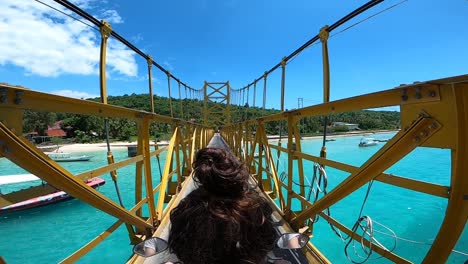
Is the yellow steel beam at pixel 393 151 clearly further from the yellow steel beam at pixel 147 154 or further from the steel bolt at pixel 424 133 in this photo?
the yellow steel beam at pixel 147 154

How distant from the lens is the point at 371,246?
3.86 ft

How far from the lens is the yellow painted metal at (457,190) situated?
2.20 feet

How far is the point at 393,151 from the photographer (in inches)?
35.4

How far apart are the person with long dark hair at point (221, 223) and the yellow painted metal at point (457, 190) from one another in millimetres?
498

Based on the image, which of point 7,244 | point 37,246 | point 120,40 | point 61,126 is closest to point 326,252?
point 120,40

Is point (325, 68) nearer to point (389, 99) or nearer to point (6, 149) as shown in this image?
point (389, 99)

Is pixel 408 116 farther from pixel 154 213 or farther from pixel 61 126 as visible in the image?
pixel 61 126

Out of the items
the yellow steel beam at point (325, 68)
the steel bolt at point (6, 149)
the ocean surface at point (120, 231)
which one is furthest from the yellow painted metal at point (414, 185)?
the ocean surface at point (120, 231)

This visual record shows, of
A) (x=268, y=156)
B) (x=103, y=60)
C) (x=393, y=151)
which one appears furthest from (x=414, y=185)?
(x=268, y=156)

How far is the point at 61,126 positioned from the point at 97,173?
3844 cm

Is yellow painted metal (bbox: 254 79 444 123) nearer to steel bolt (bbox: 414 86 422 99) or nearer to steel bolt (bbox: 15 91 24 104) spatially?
steel bolt (bbox: 414 86 422 99)

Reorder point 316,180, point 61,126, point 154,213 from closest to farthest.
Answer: point 154,213 < point 316,180 < point 61,126

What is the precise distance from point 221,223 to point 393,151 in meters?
0.67

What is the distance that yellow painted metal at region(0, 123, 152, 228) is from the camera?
71cm
